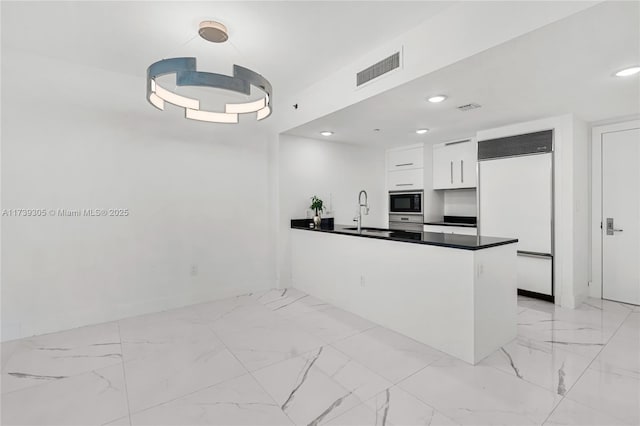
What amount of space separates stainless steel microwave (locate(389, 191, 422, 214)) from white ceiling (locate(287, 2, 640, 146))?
126 centimetres

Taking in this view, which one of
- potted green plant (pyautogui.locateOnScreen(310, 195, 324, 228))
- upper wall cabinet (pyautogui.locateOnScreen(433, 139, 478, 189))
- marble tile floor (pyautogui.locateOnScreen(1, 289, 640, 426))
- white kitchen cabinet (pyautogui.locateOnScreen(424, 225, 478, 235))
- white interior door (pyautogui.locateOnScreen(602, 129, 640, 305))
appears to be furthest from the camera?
upper wall cabinet (pyautogui.locateOnScreen(433, 139, 478, 189))

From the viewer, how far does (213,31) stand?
250 centimetres

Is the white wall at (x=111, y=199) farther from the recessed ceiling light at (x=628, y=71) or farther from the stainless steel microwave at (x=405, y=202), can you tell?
the recessed ceiling light at (x=628, y=71)

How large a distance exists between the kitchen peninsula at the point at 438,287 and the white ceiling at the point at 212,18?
72.0 inches

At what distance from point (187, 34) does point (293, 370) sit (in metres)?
2.88

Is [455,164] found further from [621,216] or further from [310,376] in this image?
[310,376]

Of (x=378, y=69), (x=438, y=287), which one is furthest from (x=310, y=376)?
(x=378, y=69)

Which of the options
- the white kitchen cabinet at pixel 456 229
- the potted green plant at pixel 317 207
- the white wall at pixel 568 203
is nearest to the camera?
the white wall at pixel 568 203

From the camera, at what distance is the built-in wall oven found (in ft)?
17.5

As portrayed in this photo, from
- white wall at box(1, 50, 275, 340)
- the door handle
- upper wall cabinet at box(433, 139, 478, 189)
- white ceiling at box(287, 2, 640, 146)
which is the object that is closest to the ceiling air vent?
white ceiling at box(287, 2, 640, 146)

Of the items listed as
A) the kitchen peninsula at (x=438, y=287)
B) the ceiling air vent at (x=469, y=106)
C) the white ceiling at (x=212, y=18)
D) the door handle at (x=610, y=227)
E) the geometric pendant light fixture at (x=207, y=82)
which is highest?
the white ceiling at (x=212, y=18)

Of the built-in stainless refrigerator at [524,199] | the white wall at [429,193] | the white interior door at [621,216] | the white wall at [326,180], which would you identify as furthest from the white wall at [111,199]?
the white interior door at [621,216]

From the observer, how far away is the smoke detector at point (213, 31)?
96.2 inches

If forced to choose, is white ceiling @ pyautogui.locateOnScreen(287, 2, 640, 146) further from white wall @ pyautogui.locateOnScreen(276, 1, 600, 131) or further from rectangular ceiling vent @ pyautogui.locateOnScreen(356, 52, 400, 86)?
rectangular ceiling vent @ pyautogui.locateOnScreen(356, 52, 400, 86)
